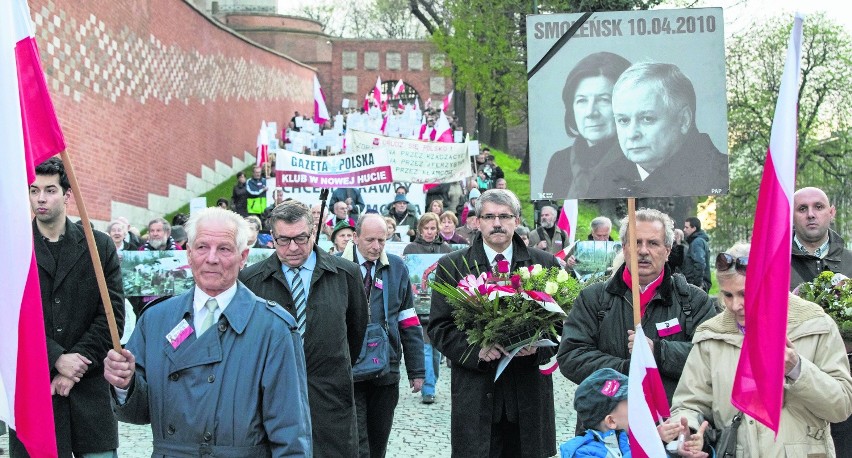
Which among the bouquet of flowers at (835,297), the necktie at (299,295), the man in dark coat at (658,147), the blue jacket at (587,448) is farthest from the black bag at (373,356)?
the bouquet of flowers at (835,297)

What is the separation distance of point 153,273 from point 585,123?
907 centimetres

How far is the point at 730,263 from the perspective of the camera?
16.7ft

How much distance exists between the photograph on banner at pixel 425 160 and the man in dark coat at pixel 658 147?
14425mm

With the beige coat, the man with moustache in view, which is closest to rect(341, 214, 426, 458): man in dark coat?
the man with moustache

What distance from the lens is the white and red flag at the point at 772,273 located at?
14.6 ft

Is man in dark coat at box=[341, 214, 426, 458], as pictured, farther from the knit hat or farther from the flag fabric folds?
the flag fabric folds

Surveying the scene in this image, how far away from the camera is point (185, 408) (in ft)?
14.6

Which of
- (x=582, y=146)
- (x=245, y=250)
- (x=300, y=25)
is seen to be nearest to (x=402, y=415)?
(x=582, y=146)

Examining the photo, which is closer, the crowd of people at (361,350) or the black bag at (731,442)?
the crowd of people at (361,350)

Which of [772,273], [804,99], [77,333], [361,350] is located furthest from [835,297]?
[804,99]

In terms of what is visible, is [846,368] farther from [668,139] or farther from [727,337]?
[668,139]

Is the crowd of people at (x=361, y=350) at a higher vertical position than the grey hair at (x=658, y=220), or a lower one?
lower

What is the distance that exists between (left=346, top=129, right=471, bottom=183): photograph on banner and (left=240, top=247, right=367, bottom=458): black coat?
1338cm

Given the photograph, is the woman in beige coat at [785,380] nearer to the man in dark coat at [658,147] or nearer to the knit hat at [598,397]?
the knit hat at [598,397]
